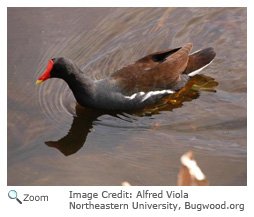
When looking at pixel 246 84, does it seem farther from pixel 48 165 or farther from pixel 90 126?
pixel 48 165

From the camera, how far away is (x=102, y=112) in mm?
5977

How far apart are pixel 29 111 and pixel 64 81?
758 mm

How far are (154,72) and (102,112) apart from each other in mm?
828

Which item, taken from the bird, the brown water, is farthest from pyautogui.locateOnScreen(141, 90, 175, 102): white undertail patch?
the brown water

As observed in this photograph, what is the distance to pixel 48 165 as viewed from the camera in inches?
202

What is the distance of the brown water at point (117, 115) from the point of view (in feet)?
16.5

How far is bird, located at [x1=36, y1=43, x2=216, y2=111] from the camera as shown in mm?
5781
